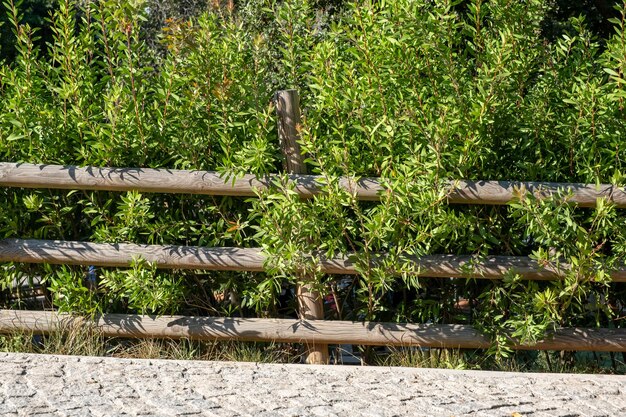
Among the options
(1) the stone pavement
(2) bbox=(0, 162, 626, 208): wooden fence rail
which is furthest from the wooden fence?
(1) the stone pavement

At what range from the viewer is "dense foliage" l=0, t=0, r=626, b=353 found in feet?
17.7

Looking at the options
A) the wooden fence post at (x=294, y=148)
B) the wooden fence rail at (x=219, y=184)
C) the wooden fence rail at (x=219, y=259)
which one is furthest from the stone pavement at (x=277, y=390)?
the wooden fence rail at (x=219, y=184)

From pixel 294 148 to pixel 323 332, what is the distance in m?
1.19

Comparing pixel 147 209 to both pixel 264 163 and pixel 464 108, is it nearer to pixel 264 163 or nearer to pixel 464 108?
pixel 264 163

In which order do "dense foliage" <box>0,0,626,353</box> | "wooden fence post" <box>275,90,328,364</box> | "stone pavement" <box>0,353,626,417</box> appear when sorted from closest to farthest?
"stone pavement" <box>0,353,626,417</box>
"dense foliage" <box>0,0,626,353</box>
"wooden fence post" <box>275,90,328,364</box>

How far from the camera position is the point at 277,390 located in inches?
191

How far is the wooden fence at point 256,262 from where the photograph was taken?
5.51 metres

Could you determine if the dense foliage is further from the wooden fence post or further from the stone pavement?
the stone pavement

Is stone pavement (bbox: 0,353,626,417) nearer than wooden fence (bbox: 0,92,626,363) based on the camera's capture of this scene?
Yes

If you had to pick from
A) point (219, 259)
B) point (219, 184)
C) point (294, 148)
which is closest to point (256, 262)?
point (219, 259)

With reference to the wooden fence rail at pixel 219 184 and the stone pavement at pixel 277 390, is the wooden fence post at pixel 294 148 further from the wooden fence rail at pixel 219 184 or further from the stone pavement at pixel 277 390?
the stone pavement at pixel 277 390

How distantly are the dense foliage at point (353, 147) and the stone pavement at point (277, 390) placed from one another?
1.60 feet

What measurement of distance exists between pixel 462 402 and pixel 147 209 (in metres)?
2.33

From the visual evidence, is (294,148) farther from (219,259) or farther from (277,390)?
(277,390)
